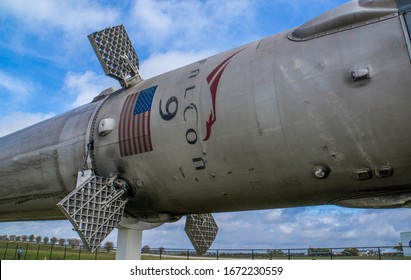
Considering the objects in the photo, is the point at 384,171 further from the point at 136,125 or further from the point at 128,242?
the point at 128,242

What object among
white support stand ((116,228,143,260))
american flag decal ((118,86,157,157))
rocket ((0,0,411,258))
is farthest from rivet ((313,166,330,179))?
white support stand ((116,228,143,260))

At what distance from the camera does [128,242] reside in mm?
9820

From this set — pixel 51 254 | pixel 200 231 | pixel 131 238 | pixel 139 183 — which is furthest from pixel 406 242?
pixel 51 254

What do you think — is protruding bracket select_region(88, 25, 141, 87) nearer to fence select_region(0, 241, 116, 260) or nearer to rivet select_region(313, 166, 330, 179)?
rivet select_region(313, 166, 330, 179)

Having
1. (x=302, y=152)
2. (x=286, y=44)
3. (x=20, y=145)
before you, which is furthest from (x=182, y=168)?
(x=20, y=145)

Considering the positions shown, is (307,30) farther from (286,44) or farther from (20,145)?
(20,145)

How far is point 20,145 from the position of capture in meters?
10.0

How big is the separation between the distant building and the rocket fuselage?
15008 millimetres

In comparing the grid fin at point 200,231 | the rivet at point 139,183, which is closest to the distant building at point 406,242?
the grid fin at point 200,231

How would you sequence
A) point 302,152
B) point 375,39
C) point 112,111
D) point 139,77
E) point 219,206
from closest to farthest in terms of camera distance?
1. point 375,39
2. point 302,152
3. point 219,206
4. point 112,111
5. point 139,77

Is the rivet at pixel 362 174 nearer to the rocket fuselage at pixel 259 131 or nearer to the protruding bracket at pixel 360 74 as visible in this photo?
the rocket fuselage at pixel 259 131

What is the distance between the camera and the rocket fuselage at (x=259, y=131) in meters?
5.23

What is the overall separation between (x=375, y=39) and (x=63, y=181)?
7342 millimetres

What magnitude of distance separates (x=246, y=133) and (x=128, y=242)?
17.7 feet
